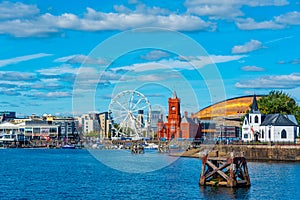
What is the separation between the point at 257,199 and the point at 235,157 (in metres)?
5.99

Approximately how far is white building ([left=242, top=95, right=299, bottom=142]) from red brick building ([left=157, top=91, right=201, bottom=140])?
67858mm

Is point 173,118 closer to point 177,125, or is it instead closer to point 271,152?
point 177,125

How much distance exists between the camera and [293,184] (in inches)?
2458

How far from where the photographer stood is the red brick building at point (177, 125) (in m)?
192

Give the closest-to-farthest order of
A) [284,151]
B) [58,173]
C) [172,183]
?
[172,183]
[58,173]
[284,151]

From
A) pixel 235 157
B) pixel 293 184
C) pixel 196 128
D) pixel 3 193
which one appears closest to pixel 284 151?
pixel 293 184

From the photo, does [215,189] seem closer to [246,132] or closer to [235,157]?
[235,157]

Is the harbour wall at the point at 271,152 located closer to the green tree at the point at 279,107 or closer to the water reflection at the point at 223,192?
the green tree at the point at 279,107

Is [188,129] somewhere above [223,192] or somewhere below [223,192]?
above

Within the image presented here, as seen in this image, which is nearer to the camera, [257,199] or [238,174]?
[257,199]

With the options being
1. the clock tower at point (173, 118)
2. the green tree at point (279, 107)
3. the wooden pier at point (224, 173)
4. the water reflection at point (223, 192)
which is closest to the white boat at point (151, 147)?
the clock tower at point (173, 118)

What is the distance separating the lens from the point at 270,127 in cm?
11581

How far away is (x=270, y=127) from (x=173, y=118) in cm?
8308

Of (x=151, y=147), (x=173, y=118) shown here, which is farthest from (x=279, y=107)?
(x=173, y=118)
